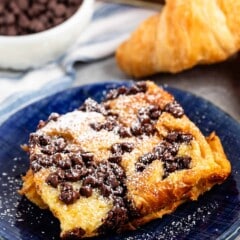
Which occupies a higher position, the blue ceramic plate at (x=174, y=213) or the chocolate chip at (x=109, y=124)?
the chocolate chip at (x=109, y=124)

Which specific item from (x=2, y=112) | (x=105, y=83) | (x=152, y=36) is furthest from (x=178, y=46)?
(x=2, y=112)

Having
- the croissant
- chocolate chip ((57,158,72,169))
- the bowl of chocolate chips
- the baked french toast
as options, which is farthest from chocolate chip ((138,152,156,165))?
the bowl of chocolate chips

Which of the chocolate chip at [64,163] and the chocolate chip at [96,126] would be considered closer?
the chocolate chip at [64,163]

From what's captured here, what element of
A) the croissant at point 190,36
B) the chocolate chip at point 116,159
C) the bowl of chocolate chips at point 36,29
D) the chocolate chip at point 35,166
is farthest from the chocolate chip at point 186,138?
the bowl of chocolate chips at point 36,29

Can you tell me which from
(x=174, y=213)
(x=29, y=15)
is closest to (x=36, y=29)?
(x=29, y=15)

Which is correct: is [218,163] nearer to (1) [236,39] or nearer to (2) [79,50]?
(1) [236,39]

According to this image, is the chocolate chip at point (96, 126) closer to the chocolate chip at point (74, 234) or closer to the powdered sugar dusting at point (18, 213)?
the powdered sugar dusting at point (18, 213)

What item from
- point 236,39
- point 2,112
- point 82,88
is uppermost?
point 236,39
